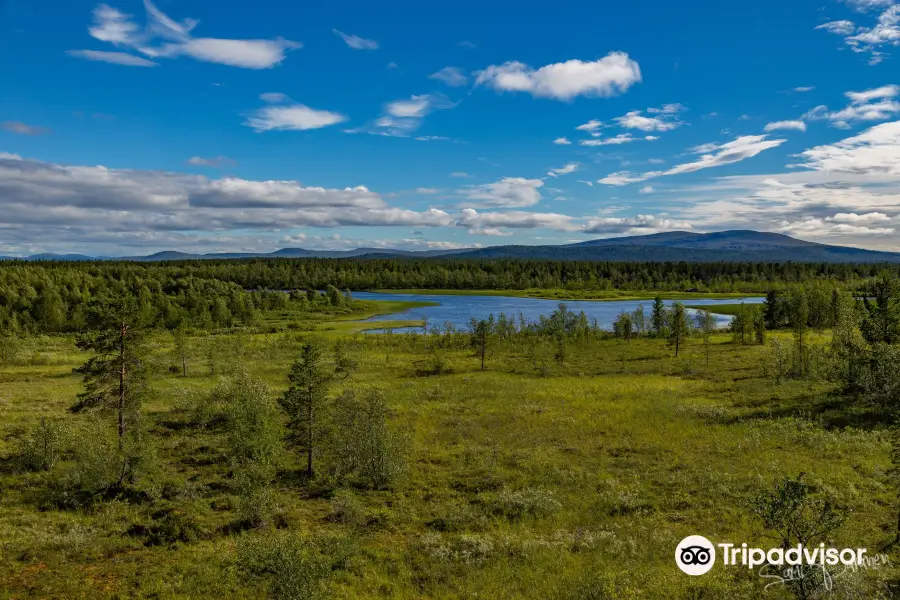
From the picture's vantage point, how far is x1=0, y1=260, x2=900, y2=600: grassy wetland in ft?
58.5

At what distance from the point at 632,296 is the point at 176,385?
568 feet

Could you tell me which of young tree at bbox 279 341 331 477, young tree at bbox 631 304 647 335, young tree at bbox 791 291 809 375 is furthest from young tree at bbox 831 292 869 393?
young tree at bbox 279 341 331 477

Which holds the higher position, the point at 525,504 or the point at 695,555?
the point at 695,555

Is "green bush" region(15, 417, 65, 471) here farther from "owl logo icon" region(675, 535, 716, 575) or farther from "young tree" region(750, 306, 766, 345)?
"young tree" region(750, 306, 766, 345)

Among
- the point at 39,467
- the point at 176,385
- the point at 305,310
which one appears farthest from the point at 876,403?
the point at 305,310

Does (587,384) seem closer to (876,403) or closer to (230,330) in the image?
(876,403)

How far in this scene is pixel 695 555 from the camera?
62.3ft

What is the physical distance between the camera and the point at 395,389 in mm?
54281

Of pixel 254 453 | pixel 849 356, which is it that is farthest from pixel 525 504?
pixel 849 356

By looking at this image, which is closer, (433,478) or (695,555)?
(695,555)

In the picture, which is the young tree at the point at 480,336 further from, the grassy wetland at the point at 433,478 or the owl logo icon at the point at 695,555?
the owl logo icon at the point at 695,555

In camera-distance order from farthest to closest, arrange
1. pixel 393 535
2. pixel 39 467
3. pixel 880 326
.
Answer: pixel 880 326
pixel 39 467
pixel 393 535

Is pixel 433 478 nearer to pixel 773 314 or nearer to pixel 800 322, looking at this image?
pixel 800 322

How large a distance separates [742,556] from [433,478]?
1606cm
